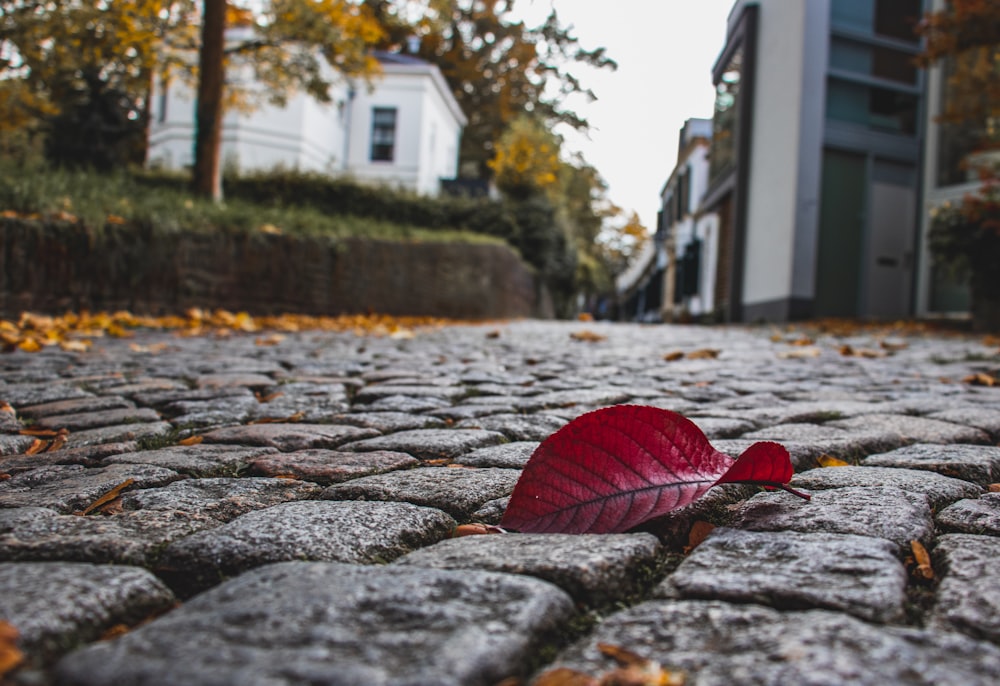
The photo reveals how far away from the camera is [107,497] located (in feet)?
4.27

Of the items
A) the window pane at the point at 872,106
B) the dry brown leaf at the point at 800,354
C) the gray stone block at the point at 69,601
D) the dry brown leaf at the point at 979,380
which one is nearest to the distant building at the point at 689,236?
the window pane at the point at 872,106

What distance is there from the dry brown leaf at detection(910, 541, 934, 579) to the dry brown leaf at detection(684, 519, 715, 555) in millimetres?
Answer: 277

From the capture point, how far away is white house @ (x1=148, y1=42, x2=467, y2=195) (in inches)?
832

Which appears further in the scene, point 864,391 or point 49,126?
point 49,126

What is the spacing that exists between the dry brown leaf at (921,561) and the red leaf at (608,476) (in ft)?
0.81

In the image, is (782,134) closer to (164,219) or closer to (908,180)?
(908,180)

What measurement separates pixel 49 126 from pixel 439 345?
49.1 ft

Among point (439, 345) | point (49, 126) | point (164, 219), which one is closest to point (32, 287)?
point (164, 219)

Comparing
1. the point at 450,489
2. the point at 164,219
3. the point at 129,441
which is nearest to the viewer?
the point at 450,489

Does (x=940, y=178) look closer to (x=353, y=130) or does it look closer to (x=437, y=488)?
(x=437, y=488)

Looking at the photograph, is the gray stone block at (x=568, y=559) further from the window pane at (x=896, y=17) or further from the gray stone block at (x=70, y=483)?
the window pane at (x=896, y=17)

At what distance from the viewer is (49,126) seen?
1630 centimetres

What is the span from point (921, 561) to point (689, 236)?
24146 millimetres

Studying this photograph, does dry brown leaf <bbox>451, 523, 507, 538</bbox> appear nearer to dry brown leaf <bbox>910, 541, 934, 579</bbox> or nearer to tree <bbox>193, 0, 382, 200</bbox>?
dry brown leaf <bbox>910, 541, 934, 579</bbox>
